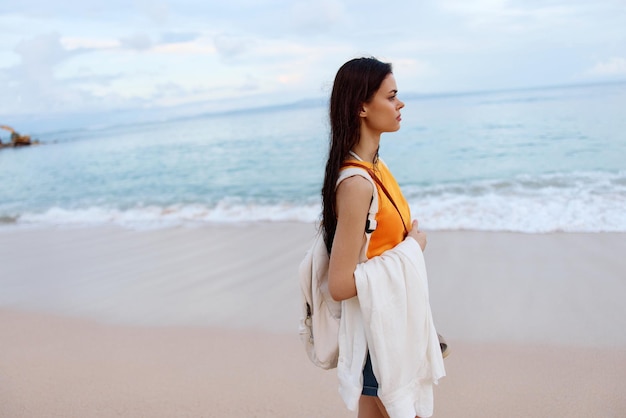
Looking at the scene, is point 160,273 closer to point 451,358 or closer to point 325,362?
point 451,358

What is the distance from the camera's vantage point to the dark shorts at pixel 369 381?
6.06 feet

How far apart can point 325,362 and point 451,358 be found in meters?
1.83

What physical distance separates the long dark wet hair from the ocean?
0.81 feet

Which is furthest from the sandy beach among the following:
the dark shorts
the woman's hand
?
the woman's hand

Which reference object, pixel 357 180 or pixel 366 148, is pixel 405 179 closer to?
pixel 366 148

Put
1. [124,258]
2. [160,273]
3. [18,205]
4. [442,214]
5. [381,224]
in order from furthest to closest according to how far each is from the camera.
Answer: [18,205]
[442,214]
[124,258]
[160,273]
[381,224]

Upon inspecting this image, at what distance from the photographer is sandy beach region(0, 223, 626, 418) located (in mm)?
3125

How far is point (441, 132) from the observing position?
19.6 m

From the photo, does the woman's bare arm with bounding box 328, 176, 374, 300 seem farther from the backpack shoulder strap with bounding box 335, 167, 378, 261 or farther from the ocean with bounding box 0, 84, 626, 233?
the ocean with bounding box 0, 84, 626, 233

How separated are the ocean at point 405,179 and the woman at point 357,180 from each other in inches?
10.0

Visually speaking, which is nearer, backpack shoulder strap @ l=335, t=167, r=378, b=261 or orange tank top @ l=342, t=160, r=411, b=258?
backpack shoulder strap @ l=335, t=167, r=378, b=261

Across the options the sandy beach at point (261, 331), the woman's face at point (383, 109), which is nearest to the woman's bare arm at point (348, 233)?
the woman's face at point (383, 109)

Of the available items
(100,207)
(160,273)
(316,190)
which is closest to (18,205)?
(100,207)

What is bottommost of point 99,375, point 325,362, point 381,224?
point 99,375
